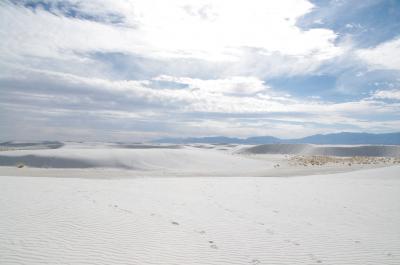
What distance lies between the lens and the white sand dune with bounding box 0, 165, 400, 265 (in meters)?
5.97

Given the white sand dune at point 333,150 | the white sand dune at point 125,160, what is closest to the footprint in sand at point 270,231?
the white sand dune at point 125,160

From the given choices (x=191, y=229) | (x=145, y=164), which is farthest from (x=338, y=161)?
(x=191, y=229)

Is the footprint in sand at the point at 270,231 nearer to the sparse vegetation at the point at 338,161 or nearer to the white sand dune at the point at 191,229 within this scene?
the white sand dune at the point at 191,229

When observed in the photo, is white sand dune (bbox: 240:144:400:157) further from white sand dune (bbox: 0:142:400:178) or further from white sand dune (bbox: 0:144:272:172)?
white sand dune (bbox: 0:144:272:172)

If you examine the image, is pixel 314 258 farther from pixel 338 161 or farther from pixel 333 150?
pixel 333 150

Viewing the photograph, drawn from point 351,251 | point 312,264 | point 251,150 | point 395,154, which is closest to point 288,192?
point 351,251

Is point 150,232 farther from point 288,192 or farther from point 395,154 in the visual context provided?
point 395,154

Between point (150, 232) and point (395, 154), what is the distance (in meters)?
71.7

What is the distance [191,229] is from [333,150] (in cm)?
7618

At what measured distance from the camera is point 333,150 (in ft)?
254

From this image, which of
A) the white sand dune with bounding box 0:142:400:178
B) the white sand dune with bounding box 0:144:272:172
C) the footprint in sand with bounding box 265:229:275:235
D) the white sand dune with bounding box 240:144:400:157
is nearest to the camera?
the footprint in sand with bounding box 265:229:275:235

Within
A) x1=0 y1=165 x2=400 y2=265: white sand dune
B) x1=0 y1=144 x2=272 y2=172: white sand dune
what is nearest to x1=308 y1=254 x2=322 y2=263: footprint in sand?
x1=0 y1=165 x2=400 y2=265: white sand dune

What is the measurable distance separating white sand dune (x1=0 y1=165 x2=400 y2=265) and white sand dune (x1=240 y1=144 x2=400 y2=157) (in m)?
64.7

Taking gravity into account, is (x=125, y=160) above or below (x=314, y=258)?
above
